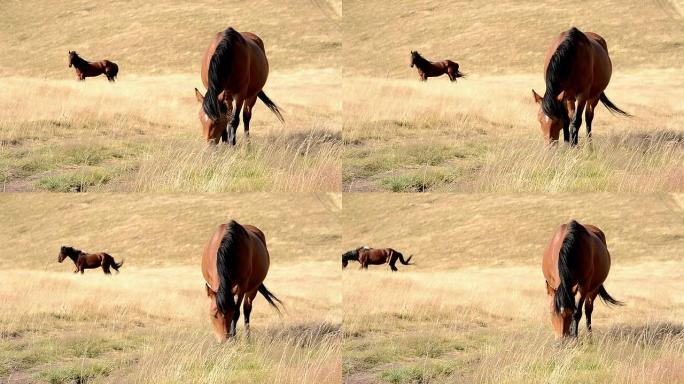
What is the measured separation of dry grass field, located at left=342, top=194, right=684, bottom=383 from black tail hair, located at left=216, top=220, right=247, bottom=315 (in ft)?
5.77

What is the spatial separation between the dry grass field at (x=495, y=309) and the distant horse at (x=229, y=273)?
1582 millimetres

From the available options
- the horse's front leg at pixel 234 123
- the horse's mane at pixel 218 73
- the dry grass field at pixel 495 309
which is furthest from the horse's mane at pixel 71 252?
the horse's mane at pixel 218 73

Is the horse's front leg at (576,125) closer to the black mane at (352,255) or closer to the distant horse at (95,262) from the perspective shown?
the black mane at (352,255)

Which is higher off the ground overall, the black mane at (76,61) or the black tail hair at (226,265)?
the black mane at (76,61)

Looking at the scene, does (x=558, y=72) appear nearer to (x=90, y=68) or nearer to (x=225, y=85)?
(x=225, y=85)

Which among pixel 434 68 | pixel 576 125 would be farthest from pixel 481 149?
pixel 434 68

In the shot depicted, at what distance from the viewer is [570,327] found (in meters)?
12.1

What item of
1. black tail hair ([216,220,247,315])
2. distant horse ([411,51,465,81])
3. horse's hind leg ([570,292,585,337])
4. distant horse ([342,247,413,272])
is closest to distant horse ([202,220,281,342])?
black tail hair ([216,220,247,315])

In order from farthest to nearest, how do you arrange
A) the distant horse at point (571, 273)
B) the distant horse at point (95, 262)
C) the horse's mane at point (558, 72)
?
the distant horse at point (95, 262) → the horse's mane at point (558, 72) → the distant horse at point (571, 273)

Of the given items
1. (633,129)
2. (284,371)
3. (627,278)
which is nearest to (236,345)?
(284,371)

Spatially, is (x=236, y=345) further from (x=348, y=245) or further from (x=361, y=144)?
(x=348, y=245)

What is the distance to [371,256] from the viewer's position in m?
23.4

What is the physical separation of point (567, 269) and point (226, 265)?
440cm

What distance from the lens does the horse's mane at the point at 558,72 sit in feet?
43.2
